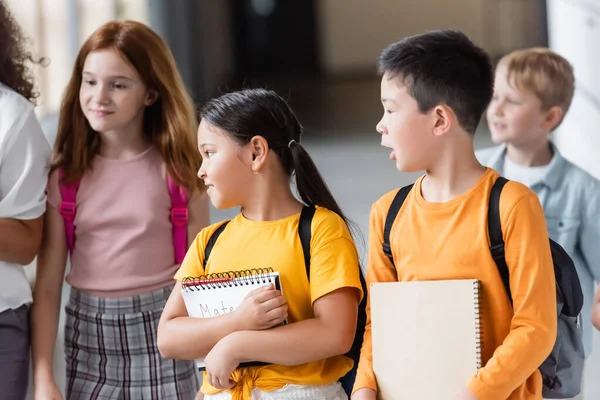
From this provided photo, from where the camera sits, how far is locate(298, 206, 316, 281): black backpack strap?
172 centimetres

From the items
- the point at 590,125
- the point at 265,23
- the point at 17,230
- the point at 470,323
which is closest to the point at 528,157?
the point at 590,125

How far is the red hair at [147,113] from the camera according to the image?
2.25 meters

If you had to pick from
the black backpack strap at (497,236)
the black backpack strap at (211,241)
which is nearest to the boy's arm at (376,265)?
the black backpack strap at (497,236)

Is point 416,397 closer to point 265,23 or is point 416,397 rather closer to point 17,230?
point 17,230

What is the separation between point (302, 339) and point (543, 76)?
122 cm

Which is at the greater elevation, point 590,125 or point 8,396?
point 590,125

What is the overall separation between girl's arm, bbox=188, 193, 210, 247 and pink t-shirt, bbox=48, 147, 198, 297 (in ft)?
0.18

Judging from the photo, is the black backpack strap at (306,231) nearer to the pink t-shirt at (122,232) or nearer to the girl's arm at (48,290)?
the pink t-shirt at (122,232)

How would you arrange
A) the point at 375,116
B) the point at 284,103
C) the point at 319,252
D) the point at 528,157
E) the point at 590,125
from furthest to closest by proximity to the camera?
1. the point at 375,116
2. the point at 590,125
3. the point at 528,157
4. the point at 284,103
5. the point at 319,252

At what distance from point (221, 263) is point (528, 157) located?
104 cm

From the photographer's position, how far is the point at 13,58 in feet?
7.84

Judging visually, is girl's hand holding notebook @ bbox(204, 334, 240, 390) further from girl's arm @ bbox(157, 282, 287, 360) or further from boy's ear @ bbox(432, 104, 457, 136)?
boy's ear @ bbox(432, 104, 457, 136)

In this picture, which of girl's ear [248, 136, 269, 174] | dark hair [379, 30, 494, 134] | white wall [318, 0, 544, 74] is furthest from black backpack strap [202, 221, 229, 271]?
white wall [318, 0, 544, 74]

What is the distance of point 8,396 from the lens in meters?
2.14
